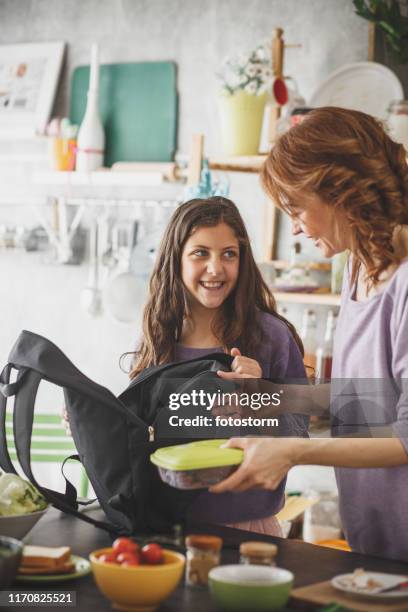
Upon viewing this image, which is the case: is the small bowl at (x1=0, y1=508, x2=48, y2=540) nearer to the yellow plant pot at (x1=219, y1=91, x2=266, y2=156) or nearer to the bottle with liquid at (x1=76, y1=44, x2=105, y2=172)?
the yellow plant pot at (x1=219, y1=91, x2=266, y2=156)

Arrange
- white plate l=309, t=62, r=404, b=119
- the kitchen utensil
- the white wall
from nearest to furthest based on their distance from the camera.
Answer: white plate l=309, t=62, r=404, b=119 → the white wall → the kitchen utensil

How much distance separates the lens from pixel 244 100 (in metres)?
3.12

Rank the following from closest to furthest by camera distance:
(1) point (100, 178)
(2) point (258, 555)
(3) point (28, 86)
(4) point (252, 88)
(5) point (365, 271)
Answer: (2) point (258, 555) → (5) point (365, 271) → (4) point (252, 88) → (1) point (100, 178) → (3) point (28, 86)

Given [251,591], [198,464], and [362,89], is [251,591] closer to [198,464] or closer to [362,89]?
[198,464]

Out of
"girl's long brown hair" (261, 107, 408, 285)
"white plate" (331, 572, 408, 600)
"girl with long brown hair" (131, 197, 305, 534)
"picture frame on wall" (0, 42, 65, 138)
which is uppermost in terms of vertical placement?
"picture frame on wall" (0, 42, 65, 138)

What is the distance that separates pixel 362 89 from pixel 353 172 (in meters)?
1.66

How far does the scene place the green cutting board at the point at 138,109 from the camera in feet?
12.6

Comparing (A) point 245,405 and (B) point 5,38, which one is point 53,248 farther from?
(A) point 245,405

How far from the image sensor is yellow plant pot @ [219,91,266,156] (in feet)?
10.2

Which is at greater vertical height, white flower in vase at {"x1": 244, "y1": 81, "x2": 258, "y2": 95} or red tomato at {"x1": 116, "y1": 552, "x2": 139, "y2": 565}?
white flower in vase at {"x1": 244, "y1": 81, "x2": 258, "y2": 95}

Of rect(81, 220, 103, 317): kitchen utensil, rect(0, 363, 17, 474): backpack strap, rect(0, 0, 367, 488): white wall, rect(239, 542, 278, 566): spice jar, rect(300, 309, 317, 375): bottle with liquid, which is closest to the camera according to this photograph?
rect(239, 542, 278, 566): spice jar

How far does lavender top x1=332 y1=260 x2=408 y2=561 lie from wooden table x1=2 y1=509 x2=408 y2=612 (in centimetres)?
10

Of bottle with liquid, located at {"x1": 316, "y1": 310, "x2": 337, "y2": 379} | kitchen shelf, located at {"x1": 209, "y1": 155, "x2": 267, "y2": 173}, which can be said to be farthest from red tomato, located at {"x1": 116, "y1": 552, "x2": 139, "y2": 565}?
kitchen shelf, located at {"x1": 209, "y1": 155, "x2": 267, "y2": 173}

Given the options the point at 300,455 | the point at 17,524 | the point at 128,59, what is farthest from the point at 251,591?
the point at 128,59
